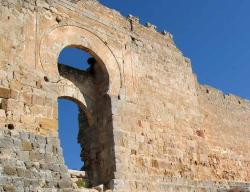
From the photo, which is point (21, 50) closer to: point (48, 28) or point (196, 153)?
point (48, 28)

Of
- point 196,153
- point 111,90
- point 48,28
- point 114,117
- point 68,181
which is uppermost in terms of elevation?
point 48,28

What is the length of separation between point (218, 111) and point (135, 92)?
5137 mm

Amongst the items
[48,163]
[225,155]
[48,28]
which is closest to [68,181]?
[48,163]

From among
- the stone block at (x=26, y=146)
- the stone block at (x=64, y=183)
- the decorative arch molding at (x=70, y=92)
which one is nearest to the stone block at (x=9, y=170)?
the stone block at (x=26, y=146)

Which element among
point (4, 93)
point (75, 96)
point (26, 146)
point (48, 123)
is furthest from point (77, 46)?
point (26, 146)

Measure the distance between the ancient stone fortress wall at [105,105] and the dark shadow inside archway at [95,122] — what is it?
27 mm

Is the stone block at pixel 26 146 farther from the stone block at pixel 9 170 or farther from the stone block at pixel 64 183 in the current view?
the stone block at pixel 64 183

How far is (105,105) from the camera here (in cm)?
988

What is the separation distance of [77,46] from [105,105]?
5.35ft

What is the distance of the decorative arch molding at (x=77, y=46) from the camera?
864 centimetres

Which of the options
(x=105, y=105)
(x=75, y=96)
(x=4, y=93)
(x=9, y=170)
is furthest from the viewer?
(x=75, y=96)

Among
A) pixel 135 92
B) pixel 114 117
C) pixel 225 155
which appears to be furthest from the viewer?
pixel 225 155

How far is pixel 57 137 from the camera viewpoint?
8031mm

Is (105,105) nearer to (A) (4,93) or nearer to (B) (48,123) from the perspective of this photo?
(B) (48,123)
